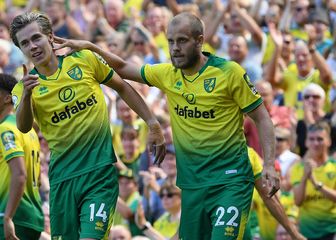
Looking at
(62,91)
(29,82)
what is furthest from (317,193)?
(29,82)

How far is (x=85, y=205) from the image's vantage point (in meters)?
10.9

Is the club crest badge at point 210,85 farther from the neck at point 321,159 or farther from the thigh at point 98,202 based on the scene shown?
the neck at point 321,159

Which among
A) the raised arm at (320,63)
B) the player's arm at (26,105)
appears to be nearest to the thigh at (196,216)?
the player's arm at (26,105)

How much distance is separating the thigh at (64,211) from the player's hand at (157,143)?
77 cm

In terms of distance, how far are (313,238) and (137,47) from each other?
541cm

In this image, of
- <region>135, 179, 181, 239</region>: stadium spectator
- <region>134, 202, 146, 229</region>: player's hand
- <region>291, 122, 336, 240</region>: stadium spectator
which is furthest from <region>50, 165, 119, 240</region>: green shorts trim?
<region>291, 122, 336, 240</region>: stadium spectator

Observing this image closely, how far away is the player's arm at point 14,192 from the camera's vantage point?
11.6 m

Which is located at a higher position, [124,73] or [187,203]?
[124,73]

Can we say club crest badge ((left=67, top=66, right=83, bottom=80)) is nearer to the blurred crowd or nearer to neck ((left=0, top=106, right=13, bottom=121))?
neck ((left=0, top=106, right=13, bottom=121))

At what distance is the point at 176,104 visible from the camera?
36.4ft

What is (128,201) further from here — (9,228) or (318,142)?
(9,228)

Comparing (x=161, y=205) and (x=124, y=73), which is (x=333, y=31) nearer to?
(x=161, y=205)

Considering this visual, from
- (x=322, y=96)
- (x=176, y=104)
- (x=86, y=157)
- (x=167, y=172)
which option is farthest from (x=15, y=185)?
(x=322, y=96)

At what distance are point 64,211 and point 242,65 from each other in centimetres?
753
